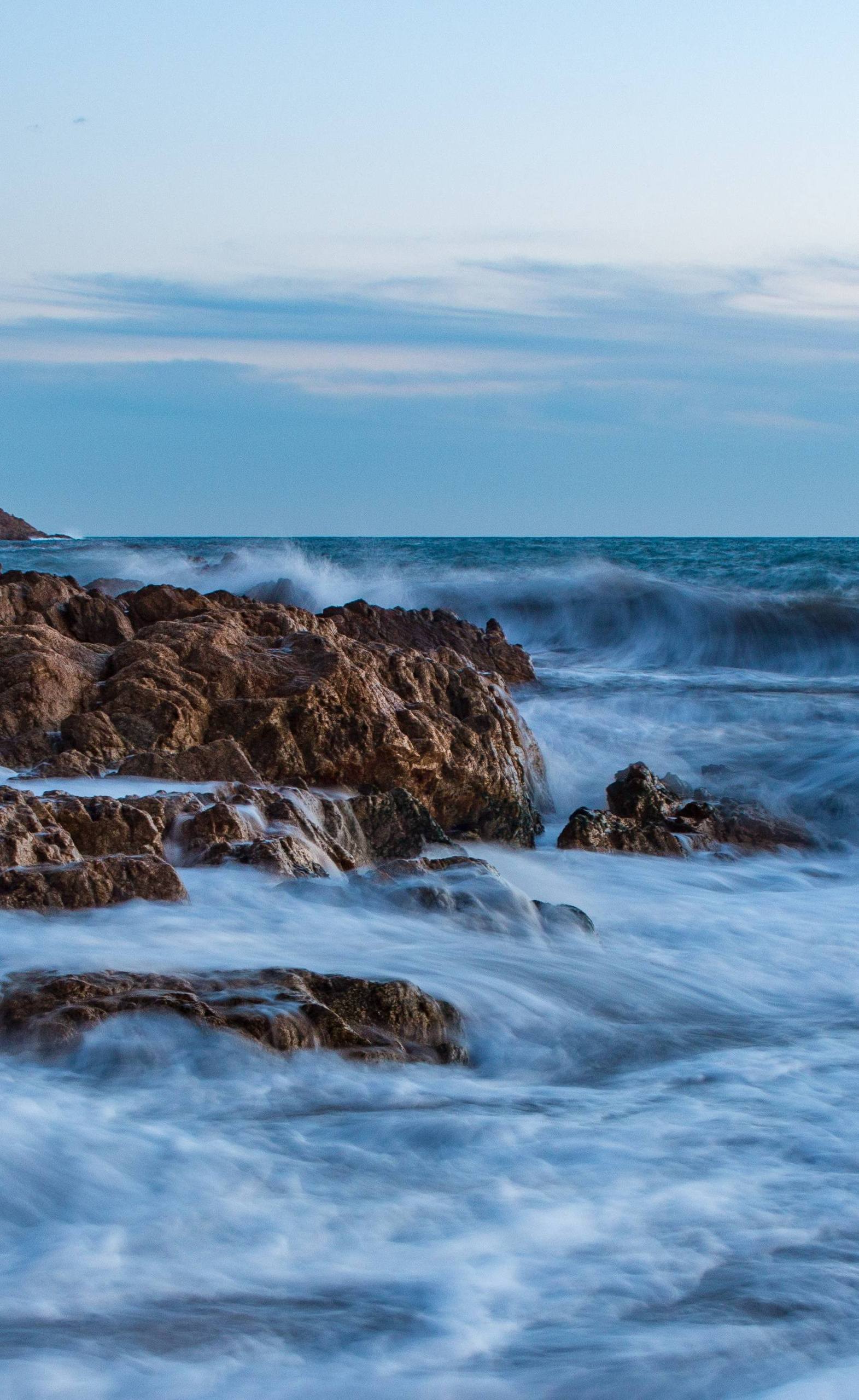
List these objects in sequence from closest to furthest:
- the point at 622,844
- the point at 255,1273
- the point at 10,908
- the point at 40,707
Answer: the point at 255,1273 < the point at 10,908 < the point at 40,707 < the point at 622,844

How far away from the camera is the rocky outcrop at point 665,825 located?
688 centimetres

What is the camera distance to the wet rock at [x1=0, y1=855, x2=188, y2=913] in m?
4.07

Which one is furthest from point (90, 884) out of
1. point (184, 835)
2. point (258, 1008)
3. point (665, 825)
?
point (665, 825)

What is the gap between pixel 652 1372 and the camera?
2.38 meters

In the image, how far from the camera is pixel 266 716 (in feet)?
20.5

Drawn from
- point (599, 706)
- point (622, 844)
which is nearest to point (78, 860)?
point (622, 844)

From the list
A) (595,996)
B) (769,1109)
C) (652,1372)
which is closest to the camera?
(652,1372)

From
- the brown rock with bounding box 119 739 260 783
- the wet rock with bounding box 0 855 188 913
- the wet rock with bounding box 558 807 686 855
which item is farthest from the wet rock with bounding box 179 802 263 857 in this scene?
the wet rock with bounding box 558 807 686 855

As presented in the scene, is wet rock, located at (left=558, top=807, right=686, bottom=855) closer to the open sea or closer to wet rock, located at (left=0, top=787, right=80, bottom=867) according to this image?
the open sea

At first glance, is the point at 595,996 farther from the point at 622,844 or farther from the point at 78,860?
the point at 622,844

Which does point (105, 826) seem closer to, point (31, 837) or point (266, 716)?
point (31, 837)

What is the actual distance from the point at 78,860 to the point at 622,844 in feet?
11.1

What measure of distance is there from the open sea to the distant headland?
174 ft

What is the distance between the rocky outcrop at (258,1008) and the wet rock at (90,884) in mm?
492
